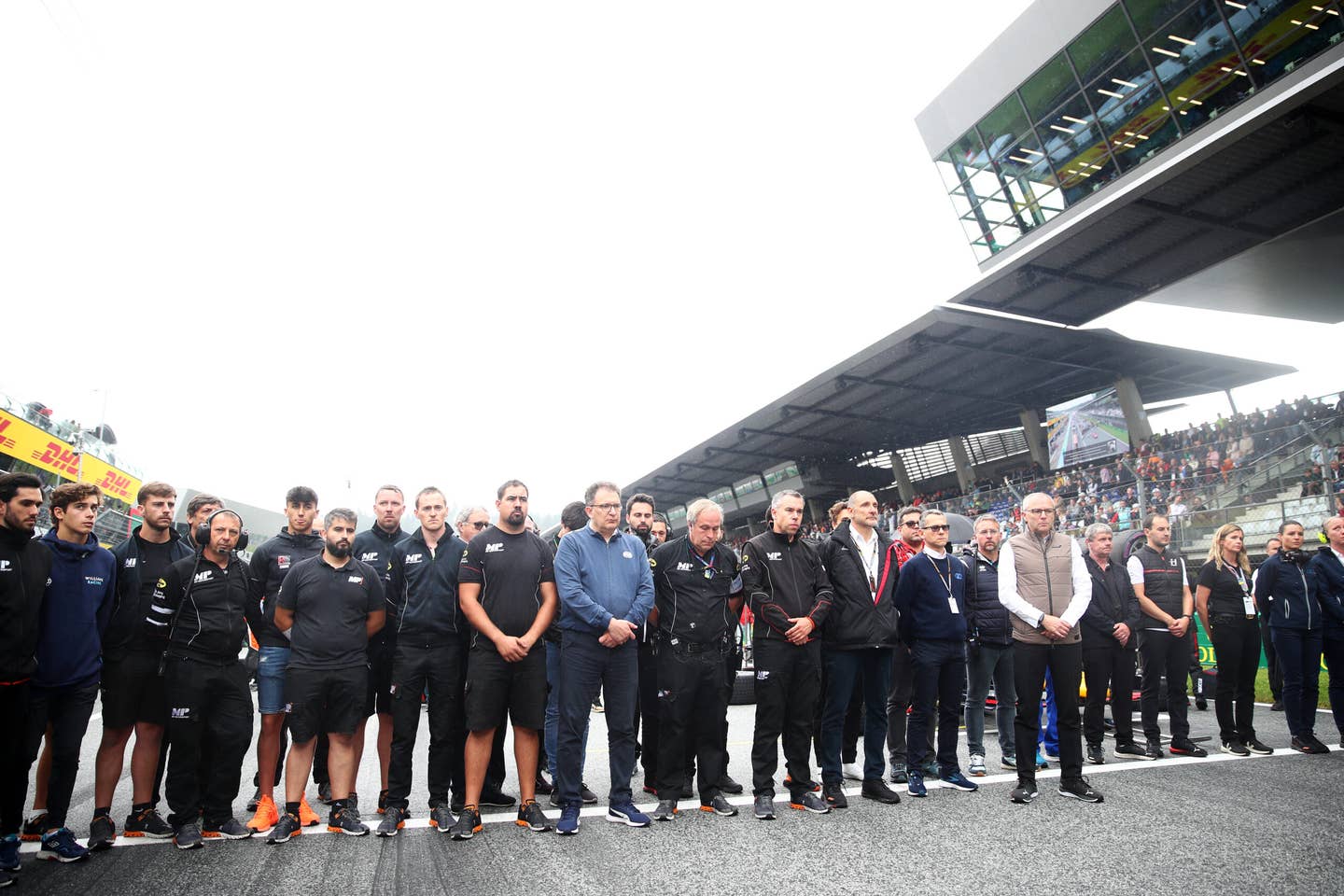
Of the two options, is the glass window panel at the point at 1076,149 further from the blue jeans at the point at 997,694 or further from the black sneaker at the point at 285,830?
the black sneaker at the point at 285,830

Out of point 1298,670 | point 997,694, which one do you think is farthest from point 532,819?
point 1298,670

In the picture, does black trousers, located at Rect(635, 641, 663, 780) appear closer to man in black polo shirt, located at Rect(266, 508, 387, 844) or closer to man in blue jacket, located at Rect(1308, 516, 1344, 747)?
man in black polo shirt, located at Rect(266, 508, 387, 844)

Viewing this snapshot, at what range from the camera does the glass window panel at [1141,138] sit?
627 inches

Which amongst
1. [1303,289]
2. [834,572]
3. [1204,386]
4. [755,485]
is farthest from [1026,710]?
[755,485]

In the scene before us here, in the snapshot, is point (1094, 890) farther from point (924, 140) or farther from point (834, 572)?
point (924, 140)

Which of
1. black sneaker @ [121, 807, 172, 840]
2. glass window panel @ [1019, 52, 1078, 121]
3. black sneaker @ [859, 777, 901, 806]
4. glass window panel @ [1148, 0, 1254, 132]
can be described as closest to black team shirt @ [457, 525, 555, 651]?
black sneaker @ [121, 807, 172, 840]

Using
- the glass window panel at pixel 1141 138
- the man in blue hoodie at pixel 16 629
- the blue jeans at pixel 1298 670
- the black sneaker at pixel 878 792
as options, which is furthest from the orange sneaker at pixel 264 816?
the glass window panel at pixel 1141 138

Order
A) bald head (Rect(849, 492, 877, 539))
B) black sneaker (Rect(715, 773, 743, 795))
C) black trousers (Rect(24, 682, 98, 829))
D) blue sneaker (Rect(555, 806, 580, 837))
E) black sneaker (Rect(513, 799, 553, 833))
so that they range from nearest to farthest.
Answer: black trousers (Rect(24, 682, 98, 829)) → blue sneaker (Rect(555, 806, 580, 837)) → black sneaker (Rect(513, 799, 553, 833)) → black sneaker (Rect(715, 773, 743, 795)) → bald head (Rect(849, 492, 877, 539))

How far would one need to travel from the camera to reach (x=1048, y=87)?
57.8ft

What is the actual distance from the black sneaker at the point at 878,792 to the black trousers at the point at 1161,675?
2.77 meters

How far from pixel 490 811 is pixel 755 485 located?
117 feet

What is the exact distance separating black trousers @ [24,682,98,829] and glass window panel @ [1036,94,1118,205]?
2000 centimetres

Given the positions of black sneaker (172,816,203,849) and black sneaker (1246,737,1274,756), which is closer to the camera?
black sneaker (172,816,203,849)

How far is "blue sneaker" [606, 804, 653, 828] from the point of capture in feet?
14.2
